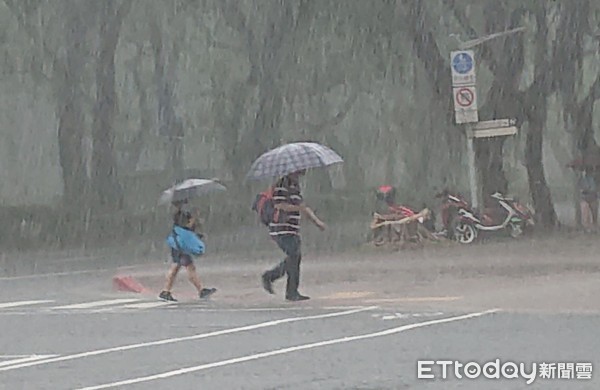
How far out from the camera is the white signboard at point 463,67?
2872 cm

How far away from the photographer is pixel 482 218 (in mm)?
30828

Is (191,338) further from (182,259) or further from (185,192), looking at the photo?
(185,192)

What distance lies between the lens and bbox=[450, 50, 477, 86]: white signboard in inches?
1131

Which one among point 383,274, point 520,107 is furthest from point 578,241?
point 383,274

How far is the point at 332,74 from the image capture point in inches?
1709

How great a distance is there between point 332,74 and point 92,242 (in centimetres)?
883

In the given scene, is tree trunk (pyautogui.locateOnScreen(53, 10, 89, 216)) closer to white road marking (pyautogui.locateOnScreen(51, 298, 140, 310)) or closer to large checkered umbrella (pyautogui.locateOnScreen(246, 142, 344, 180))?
white road marking (pyautogui.locateOnScreen(51, 298, 140, 310))

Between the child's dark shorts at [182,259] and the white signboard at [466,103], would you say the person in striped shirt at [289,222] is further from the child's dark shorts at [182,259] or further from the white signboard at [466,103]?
the white signboard at [466,103]

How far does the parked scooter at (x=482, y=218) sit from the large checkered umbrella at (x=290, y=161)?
10.3 m

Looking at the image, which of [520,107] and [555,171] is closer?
[520,107]

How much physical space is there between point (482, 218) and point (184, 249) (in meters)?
11.6

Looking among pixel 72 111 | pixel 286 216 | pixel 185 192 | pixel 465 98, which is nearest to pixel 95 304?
pixel 185 192

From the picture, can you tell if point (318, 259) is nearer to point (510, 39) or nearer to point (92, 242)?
point (510, 39)

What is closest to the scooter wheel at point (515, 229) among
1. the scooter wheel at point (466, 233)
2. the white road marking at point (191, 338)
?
the scooter wheel at point (466, 233)
